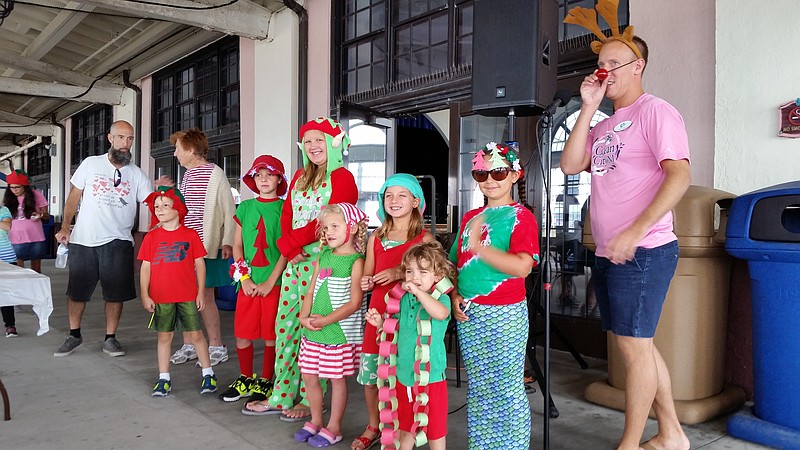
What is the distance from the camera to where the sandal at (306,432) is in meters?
2.47

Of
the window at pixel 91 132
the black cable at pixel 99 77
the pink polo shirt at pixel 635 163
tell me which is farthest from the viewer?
the window at pixel 91 132

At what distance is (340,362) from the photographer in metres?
2.46

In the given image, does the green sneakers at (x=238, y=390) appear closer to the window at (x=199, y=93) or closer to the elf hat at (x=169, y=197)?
the elf hat at (x=169, y=197)

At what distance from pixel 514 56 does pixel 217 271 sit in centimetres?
230

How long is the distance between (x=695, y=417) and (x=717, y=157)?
4.25ft

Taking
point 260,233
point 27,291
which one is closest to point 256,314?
point 260,233

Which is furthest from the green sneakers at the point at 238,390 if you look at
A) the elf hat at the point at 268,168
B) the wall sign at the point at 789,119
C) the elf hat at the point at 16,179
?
the elf hat at the point at 16,179

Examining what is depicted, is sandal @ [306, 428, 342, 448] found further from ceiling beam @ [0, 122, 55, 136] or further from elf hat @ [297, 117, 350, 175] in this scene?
ceiling beam @ [0, 122, 55, 136]

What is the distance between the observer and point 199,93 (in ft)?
27.3

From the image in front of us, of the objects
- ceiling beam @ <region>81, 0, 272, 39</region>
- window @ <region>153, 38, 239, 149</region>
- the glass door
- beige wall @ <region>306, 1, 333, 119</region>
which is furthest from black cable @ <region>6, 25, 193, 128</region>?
the glass door

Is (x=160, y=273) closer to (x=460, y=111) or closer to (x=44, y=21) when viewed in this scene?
(x=460, y=111)

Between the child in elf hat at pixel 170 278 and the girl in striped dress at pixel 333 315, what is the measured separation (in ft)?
2.92

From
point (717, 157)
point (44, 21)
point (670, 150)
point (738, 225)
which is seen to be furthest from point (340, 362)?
point (44, 21)

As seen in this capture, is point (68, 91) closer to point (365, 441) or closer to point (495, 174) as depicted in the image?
point (365, 441)
